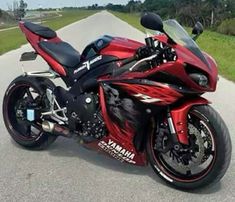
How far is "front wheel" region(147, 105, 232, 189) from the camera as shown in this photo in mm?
3902

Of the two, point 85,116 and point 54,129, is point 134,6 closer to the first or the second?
point 54,129

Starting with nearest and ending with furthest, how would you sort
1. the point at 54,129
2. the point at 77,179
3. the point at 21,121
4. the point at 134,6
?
the point at 77,179, the point at 54,129, the point at 21,121, the point at 134,6

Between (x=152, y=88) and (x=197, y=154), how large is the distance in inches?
26.3

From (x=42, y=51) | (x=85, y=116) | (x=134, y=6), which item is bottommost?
(x=134, y=6)

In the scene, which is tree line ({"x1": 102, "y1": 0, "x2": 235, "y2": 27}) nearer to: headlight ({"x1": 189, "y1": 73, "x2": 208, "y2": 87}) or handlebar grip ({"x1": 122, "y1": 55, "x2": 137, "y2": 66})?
handlebar grip ({"x1": 122, "y1": 55, "x2": 137, "y2": 66})

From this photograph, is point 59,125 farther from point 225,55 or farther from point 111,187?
point 225,55

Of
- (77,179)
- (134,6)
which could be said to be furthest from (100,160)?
(134,6)

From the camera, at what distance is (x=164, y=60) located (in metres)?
3.92

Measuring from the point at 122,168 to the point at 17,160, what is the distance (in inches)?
43.8

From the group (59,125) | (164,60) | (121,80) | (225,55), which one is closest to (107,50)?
(121,80)

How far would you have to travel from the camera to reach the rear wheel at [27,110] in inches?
206

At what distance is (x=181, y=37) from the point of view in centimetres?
405

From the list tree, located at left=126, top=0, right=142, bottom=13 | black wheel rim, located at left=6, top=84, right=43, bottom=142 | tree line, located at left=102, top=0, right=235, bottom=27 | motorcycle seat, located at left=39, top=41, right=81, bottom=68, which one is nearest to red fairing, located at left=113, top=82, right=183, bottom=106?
motorcycle seat, located at left=39, top=41, right=81, bottom=68

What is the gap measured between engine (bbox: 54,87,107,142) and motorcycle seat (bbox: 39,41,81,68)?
316mm
